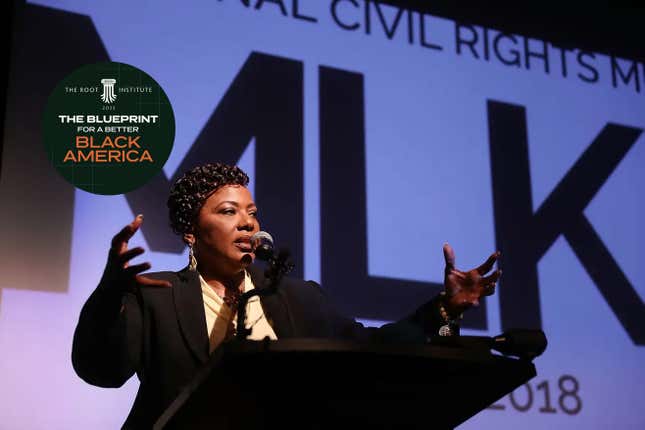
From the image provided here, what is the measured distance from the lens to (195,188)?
2.36 m

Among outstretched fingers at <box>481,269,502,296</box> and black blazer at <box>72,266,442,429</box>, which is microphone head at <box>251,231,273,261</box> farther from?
outstretched fingers at <box>481,269,502,296</box>

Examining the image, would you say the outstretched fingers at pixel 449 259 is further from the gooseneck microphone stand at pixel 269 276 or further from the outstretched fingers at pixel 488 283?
the gooseneck microphone stand at pixel 269 276

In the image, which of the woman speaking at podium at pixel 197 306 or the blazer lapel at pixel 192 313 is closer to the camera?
the woman speaking at podium at pixel 197 306

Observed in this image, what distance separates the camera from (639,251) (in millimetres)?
3896

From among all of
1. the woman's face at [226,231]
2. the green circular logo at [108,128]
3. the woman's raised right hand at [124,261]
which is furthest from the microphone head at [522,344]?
the green circular logo at [108,128]

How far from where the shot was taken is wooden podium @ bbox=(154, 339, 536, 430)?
4.08 feet

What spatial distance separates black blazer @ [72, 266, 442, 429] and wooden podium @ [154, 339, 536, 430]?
35cm

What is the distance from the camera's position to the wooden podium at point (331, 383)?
1242 mm

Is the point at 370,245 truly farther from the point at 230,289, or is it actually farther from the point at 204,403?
the point at 204,403

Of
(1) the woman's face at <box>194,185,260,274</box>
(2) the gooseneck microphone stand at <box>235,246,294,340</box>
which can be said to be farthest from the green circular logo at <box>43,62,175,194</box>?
(2) the gooseneck microphone stand at <box>235,246,294,340</box>

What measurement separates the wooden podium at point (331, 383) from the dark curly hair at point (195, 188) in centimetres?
99

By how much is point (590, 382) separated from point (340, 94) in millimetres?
1666

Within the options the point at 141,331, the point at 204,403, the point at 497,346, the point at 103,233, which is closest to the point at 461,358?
the point at 497,346

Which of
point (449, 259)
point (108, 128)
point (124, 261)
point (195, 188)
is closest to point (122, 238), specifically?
point (124, 261)
